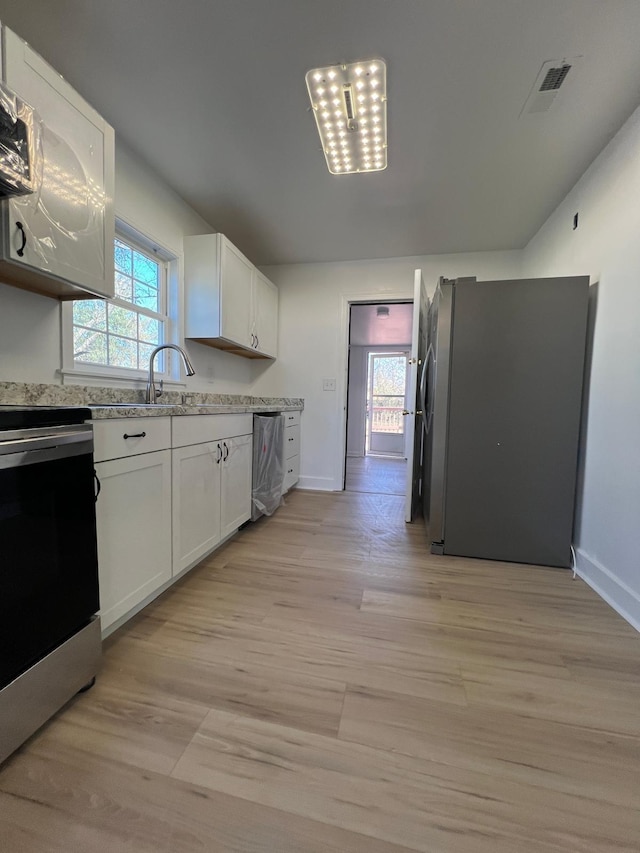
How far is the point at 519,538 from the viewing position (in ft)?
6.82

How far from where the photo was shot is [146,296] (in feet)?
7.93

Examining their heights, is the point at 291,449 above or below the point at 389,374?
below

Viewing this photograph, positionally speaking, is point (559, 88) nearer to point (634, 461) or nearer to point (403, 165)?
point (403, 165)

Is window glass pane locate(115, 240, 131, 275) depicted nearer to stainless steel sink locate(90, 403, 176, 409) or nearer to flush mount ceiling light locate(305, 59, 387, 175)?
stainless steel sink locate(90, 403, 176, 409)

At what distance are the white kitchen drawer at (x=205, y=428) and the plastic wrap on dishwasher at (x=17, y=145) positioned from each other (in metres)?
0.95

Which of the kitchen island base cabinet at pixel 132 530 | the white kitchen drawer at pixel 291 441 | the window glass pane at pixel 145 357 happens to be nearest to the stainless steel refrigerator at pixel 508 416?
the white kitchen drawer at pixel 291 441

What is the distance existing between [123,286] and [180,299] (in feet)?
1.57

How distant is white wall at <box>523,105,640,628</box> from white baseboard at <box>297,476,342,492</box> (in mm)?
2207

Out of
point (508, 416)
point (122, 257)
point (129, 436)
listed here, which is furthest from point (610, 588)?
point (122, 257)

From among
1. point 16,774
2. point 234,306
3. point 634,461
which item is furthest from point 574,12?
point 16,774

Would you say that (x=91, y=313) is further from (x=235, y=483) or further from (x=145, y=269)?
(x=235, y=483)

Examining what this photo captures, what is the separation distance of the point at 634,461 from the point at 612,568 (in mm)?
557

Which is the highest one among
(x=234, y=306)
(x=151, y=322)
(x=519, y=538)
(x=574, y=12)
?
(x=574, y=12)

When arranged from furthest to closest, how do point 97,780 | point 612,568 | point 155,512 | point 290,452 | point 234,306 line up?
point 290,452
point 234,306
point 612,568
point 155,512
point 97,780
